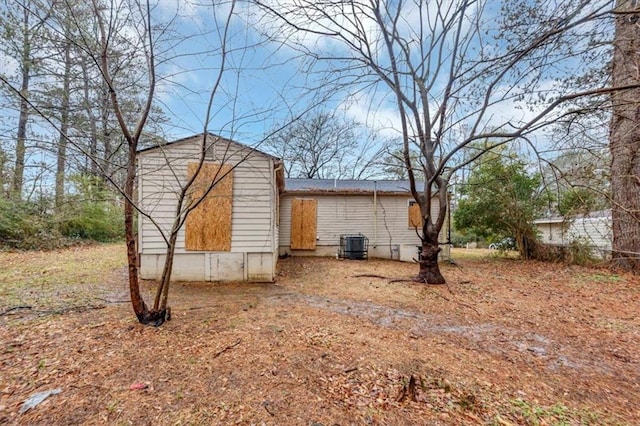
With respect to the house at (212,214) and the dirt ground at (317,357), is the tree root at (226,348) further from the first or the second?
the house at (212,214)

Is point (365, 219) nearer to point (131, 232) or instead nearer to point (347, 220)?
point (347, 220)

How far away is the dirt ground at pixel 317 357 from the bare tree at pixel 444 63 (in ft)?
8.72

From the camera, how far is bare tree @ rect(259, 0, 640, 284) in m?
4.28

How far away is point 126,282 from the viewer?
5.89 meters

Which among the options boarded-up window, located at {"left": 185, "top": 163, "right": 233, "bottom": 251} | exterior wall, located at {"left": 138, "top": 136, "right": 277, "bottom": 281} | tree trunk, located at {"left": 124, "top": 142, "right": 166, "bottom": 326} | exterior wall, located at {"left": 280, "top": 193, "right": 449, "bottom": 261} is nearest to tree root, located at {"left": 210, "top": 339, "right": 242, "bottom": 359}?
tree trunk, located at {"left": 124, "top": 142, "right": 166, "bottom": 326}

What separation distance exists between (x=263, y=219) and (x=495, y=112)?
5089 mm

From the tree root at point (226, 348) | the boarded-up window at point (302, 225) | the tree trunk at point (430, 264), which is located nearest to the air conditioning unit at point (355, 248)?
the boarded-up window at point (302, 225)

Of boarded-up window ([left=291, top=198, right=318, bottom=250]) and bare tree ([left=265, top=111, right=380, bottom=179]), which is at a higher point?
bare tree ([left=265, top=111, right=380, bottom=179])

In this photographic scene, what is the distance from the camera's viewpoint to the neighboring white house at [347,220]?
10.6 metres

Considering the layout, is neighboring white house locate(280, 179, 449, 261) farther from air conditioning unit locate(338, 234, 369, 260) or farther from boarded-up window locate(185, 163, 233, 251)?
boarded-up window locate(185, 163, 233, 251)

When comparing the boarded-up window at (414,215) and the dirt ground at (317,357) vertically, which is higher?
the boarded-up window at (414,215)

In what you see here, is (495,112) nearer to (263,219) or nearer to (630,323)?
(630,323)

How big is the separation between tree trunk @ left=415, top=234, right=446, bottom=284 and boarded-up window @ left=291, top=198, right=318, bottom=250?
474 centimetres

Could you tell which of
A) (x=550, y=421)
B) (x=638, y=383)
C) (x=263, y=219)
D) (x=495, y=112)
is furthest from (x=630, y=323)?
(x=263, y=219)
